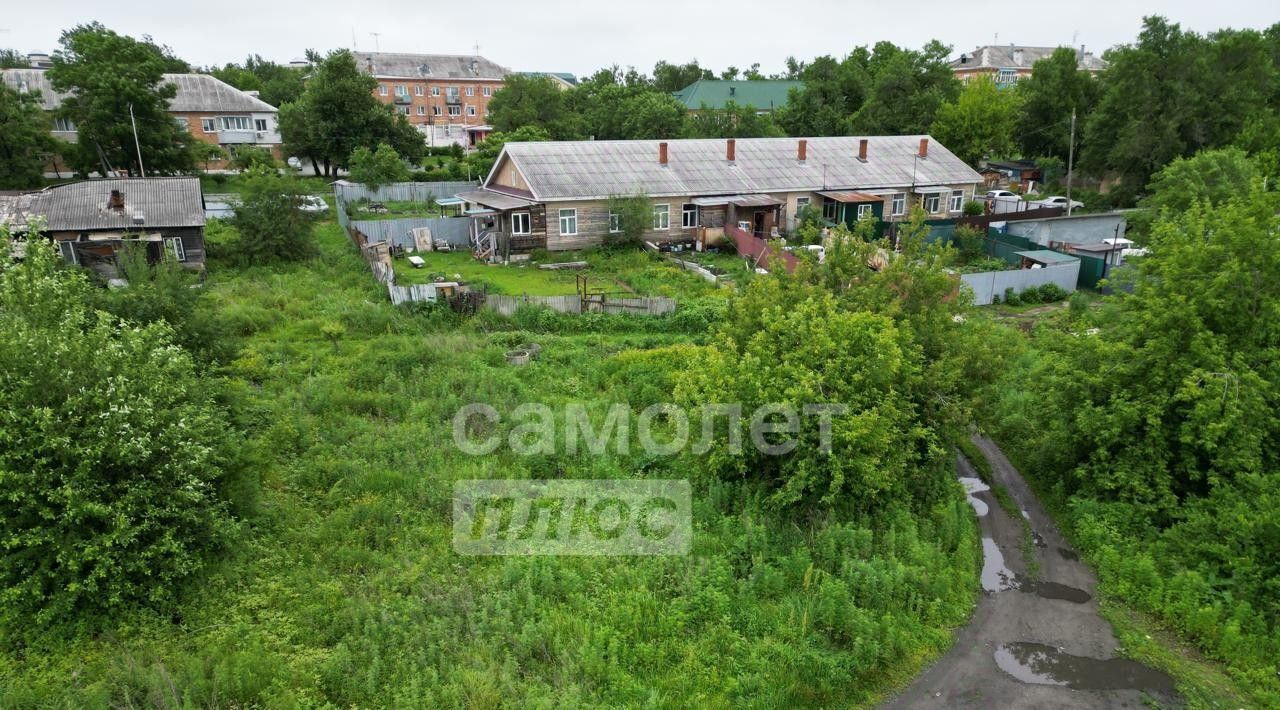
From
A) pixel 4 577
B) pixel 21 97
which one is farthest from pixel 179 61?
pixel 4 577

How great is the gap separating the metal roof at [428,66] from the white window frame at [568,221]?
144ft

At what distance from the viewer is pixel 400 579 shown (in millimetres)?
10836

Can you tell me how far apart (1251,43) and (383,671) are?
48.6 meters

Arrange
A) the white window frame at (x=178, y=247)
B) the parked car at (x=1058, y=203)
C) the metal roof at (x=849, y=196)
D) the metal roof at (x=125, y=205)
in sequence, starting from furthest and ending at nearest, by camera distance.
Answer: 1. the parked car at (x=1058, y=203)
2. the metal roof at (x=849, y=196)
3. the white window frame at (x=178, y=247)
4. the metal roof at (x=125, y=205)

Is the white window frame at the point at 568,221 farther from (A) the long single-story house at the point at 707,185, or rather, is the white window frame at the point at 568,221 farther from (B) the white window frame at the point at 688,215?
(B) the white window frame at the point at 688,215

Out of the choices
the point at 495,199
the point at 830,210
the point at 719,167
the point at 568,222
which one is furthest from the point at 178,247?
the point at 830,210

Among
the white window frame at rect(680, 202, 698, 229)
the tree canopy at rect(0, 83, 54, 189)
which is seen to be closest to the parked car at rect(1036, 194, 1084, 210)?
the white window frame at rect(680, 202, 698, 229)

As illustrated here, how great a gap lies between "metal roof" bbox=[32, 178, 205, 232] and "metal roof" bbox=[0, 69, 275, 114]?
24567mm

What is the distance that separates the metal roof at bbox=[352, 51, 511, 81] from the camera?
67312 mm

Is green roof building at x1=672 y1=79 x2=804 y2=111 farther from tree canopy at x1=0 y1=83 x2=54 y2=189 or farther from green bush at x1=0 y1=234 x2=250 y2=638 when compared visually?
green bush at x1=0 y1=234 x2=250 y2=638

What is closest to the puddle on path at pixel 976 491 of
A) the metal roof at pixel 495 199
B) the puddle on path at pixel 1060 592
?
the puddle on path at pixel 1060 592

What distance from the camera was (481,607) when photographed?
1036 cm

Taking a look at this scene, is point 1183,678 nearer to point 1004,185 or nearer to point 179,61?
point 1004,185

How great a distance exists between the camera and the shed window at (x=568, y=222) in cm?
3045
